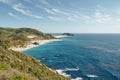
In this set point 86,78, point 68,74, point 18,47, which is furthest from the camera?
point 18,47

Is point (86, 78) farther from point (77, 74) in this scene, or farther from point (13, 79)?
point (13, 79)

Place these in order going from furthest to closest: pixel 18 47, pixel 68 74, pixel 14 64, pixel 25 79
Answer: pixel 18 47
pixel 68 74
pixel 14 64
pixel 25 79

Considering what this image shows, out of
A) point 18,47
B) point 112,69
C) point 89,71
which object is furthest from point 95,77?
point 18,47

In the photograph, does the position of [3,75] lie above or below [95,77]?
above

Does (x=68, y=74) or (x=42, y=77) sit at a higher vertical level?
(x=42, y=77)

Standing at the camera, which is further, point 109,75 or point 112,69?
point 112,69

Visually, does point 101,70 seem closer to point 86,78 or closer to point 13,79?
point 86,78

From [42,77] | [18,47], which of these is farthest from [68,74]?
[18,47]

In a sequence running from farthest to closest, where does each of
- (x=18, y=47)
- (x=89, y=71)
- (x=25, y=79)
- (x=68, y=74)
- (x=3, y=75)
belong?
(x=18, y=47), (x=89, y=71), (x=68, y=74), (x=25, y=79), (x=3, y=75)

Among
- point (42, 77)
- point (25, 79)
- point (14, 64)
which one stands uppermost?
point (25, 79)
